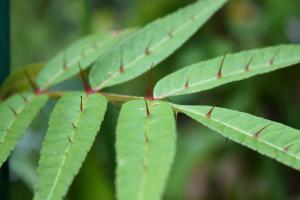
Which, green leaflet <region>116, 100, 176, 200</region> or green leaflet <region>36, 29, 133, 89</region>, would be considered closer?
green leaflet <region>116, 100, 176, 200</region>

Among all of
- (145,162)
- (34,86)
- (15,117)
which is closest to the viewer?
(145,162)

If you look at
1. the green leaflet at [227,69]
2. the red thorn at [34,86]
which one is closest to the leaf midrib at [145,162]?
the green leaflet at [227,69]

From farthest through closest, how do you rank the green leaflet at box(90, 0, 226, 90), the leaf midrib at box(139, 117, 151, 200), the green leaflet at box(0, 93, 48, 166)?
the green leaflet at box(90, 0, 226, 90) → the green leaflet at box(0, 93, 48, 166) → the leaf midrib at box(139, 117, 151, 200)

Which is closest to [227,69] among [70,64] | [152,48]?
[152,48]

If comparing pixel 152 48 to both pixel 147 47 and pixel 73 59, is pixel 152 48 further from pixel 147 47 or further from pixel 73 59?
pixel 73 59

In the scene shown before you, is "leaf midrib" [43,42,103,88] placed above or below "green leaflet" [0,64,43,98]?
above

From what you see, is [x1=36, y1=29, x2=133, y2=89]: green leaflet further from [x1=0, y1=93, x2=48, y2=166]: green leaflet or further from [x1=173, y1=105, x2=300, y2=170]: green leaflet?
[x1=173, y1=105, x2=300, y2=170]: green leaflet

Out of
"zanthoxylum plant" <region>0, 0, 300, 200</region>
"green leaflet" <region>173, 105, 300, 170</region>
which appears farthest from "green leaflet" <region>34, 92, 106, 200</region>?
"green leaflet" <region>173, 105, 300, 170</region>
